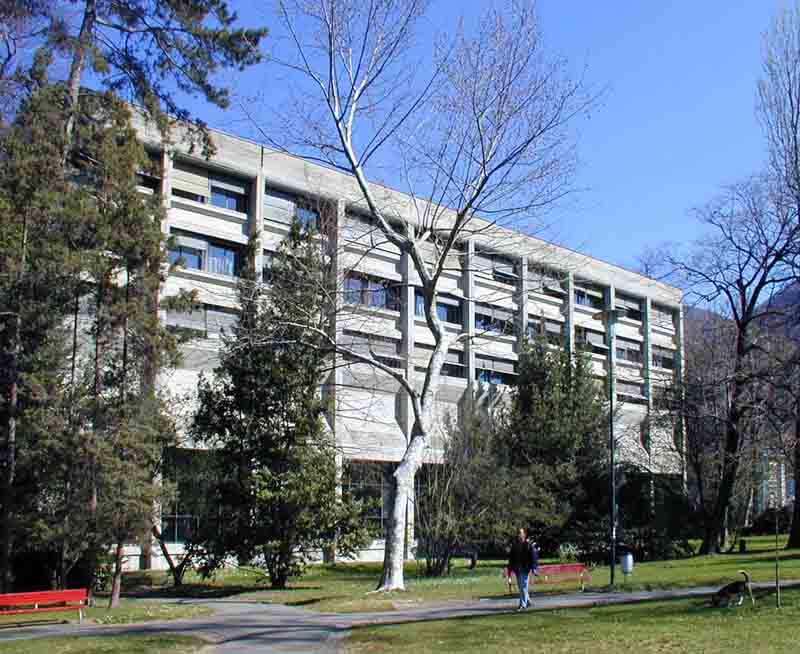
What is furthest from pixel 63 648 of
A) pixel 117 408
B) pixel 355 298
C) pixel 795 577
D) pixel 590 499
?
pixel 590 499

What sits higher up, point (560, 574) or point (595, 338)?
point (595, 338)

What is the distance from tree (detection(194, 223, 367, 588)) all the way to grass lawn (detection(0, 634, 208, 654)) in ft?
42.7

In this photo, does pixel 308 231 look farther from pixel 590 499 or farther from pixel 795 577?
pixel 590 499

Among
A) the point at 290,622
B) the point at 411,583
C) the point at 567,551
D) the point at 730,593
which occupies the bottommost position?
the point at 567,551

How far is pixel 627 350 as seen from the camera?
2594 inches

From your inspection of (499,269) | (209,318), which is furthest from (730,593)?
(209,318)

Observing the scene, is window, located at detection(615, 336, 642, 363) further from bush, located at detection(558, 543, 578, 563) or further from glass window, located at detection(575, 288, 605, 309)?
bush, located at detection(558, 543, 578, 563)

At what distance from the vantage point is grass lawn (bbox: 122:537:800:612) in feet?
70.5

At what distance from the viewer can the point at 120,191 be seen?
25.0m

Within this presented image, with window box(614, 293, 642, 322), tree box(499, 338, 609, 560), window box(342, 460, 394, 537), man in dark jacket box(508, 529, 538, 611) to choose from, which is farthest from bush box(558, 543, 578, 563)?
window box(614, 293, 642, 322)

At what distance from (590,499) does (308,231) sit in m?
20.0

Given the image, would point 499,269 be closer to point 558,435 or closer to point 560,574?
point 560,574

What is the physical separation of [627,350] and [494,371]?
44.9 ft

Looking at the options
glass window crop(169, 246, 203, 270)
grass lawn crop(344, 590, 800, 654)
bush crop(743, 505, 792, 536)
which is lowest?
bush crop(743, 505, 792, 536)
